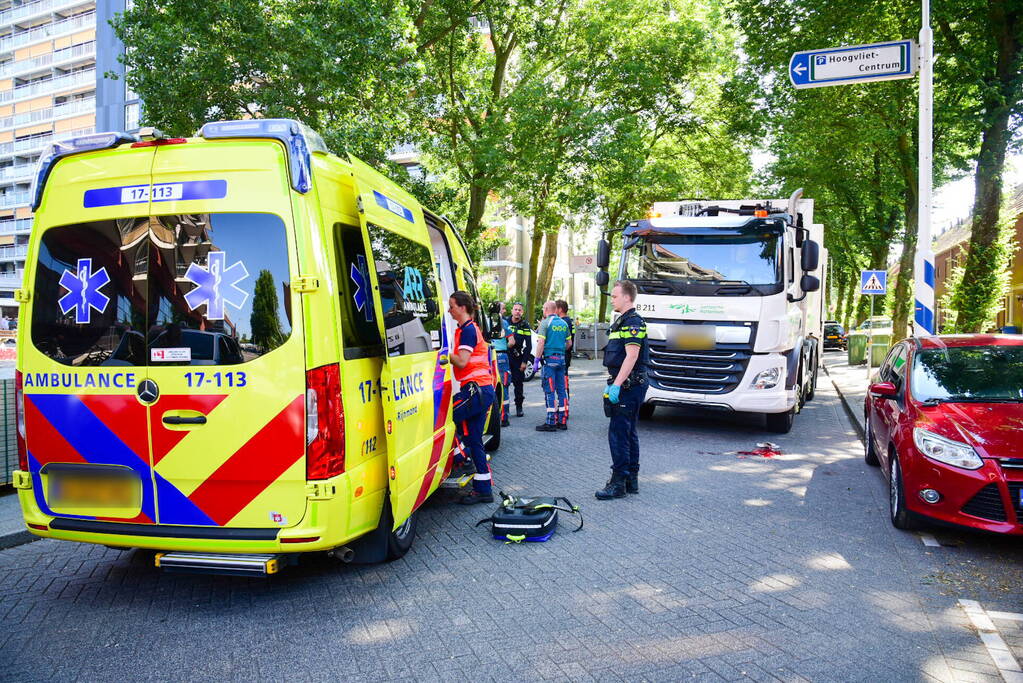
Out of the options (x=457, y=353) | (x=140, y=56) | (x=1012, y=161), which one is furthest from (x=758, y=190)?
(x=457, y=353)

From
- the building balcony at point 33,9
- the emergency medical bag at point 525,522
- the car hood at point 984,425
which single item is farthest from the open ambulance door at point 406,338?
the building balcony at point 33,9

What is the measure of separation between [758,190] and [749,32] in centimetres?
1421

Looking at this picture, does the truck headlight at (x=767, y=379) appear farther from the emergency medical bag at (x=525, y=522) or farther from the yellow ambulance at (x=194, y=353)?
the yellow ambulance at (x=194, y=353)

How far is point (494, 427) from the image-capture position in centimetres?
828

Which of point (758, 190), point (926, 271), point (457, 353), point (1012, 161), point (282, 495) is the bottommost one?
point (282, 495)

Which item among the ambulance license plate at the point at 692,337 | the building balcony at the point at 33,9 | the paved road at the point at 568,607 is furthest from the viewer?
the building balcony at the point at 33,9

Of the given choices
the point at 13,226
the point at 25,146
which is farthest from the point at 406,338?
the point at 25,146

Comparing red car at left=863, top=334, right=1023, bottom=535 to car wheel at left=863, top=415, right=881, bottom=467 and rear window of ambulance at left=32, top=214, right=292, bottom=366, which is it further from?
rear window of ambulance at left=32, top=214, right=292, bottom=366

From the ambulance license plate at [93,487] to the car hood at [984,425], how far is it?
528 cm

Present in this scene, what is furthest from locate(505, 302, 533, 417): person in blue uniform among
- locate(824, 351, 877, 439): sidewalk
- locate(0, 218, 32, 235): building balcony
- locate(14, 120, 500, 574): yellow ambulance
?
locate(0, 218, 32, 235): building balcony

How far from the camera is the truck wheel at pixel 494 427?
804cm

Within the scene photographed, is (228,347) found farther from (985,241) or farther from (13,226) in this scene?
(13,226)

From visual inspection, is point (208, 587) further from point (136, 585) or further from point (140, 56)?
point (140, 56)

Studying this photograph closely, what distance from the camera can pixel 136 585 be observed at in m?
4.51
